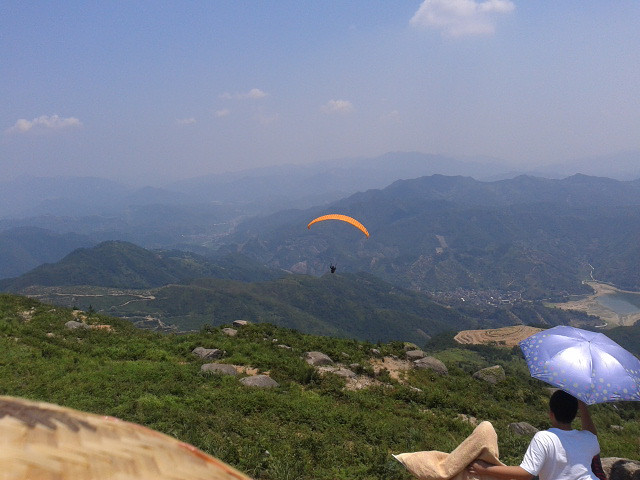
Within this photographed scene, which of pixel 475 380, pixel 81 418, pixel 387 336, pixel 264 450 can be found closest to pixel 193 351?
pixel 264 450

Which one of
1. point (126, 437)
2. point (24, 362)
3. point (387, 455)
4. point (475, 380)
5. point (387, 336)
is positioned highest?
point (126, 437)

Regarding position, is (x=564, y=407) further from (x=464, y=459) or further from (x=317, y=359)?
(x=317, y=359)

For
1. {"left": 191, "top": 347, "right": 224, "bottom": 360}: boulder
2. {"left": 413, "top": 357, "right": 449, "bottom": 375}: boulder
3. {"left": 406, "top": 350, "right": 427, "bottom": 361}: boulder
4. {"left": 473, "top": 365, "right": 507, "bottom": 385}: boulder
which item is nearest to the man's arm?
{"left": 191, "top": 347, "right": 224, "bottom": 360}: boulder

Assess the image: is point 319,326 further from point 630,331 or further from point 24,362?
point 24,362

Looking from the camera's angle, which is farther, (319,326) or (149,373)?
(319,326)

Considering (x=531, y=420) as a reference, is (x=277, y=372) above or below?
above

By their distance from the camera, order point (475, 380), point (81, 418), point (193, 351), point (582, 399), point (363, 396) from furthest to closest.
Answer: point (475, 380) → point (193, 351) → point (363, 396) → point (582, 399) → point (81, 418)
